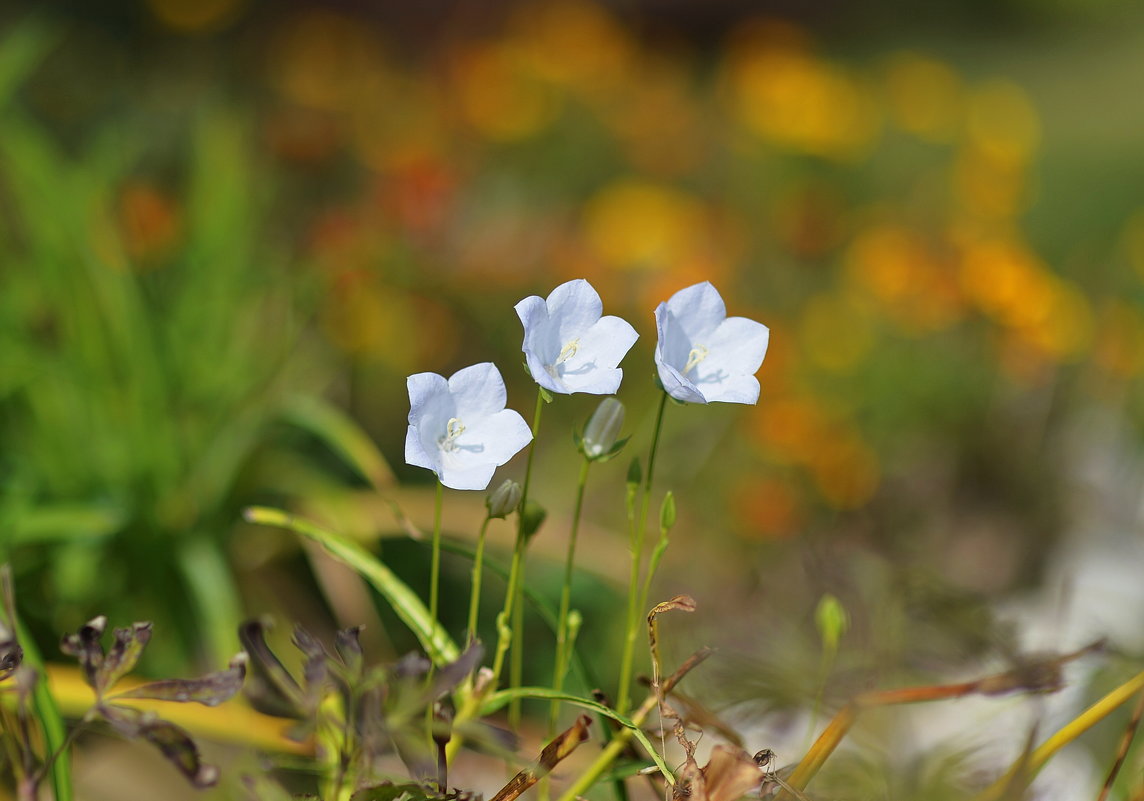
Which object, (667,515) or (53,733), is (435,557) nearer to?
(667,515)

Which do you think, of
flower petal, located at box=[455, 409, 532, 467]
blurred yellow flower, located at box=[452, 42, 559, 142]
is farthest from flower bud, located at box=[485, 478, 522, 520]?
blurred yellow flower, located at box=[452, 42, 559, 142]

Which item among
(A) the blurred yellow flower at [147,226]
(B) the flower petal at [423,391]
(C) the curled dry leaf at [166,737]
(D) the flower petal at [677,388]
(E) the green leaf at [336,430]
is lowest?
(E) the green leaf at [336,430]

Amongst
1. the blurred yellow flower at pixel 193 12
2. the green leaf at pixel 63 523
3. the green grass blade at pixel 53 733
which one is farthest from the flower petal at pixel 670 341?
the blurred yellow flower at pixel 193 12

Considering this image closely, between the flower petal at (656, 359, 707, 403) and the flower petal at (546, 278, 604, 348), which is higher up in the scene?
the flower petal at (546, 278, 604, 348)

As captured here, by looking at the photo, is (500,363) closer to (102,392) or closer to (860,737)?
(102,392)

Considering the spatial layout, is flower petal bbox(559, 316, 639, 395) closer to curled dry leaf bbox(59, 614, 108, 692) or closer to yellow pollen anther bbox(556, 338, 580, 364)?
yellow pollen anther bbox(556, 338, 580, 364)

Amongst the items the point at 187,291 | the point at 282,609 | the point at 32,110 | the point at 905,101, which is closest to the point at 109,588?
the point at 282,609

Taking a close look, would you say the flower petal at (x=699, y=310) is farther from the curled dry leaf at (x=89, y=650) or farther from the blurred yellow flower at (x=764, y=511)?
the blurred yellow flower at (x=764, y=511)

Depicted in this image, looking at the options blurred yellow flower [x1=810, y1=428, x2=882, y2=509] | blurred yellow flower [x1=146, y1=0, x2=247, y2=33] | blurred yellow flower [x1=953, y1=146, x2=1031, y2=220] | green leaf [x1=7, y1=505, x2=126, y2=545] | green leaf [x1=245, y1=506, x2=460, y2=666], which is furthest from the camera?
blurred yellow flower [x1=146, y1=0, x2=247, y2=33]
